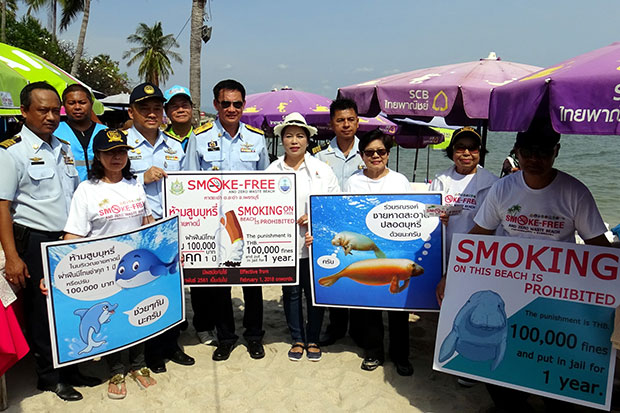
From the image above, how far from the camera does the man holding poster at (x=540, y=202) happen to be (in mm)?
2939

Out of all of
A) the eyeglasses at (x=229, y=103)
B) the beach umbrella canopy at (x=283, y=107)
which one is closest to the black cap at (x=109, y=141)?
the eyeglasses at (x=229, y=103)

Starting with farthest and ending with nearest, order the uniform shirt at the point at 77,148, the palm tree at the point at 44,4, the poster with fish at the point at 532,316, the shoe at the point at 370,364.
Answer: the palm tree at the point at 44,4, the uniform shirt at the point at 77,148, the shoe at the point at 370,364, the poster with fish at the point at 532,316

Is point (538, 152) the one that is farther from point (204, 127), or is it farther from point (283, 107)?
point (283, 107)

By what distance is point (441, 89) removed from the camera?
4.34m

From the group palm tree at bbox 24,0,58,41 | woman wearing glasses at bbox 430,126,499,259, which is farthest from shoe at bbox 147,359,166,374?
palm tree at bbox 24,0,58,41

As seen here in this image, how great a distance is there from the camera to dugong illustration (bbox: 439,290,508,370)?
316cm

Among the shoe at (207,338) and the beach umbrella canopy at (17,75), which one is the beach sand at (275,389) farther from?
the beach umbrella canopy at (17,75)

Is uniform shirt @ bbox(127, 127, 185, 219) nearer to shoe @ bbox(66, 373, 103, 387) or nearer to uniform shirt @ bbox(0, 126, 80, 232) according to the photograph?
uniform shirt @ bbox(0, 126, 80, 232)

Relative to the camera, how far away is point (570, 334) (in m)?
2.96

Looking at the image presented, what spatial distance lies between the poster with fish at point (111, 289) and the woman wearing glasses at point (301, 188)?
1.01 metres

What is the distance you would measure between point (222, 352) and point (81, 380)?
1.15 m

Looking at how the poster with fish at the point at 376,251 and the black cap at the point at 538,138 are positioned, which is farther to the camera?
the poster with fish at the point at 376,251

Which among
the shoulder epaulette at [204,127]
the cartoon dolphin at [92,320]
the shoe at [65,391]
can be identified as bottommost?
the shoe at [65,391]

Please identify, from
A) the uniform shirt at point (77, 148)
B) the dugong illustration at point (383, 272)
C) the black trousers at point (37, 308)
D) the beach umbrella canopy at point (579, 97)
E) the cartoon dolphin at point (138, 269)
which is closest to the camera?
the beach umbrella canopy at point (579, 97)
